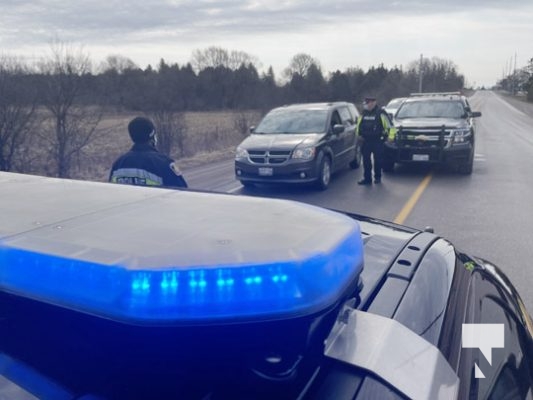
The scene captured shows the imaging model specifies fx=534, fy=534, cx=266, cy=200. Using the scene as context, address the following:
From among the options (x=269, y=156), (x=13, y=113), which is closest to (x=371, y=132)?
(x=269, y=156)

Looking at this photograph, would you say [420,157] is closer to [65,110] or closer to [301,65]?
[65,110]

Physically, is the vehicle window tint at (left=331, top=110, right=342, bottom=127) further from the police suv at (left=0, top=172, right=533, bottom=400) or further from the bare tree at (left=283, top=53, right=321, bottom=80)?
the bare tree at (left=283, top=53, right=321, bottom=80)

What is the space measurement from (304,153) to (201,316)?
30.3ft

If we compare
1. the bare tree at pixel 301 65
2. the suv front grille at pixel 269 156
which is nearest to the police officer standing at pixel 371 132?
the suv front grille at pixel 269 156

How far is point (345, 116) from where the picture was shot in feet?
42.2

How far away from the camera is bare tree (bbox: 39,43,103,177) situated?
44.3 ft

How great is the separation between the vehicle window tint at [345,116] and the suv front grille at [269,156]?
9.12ft

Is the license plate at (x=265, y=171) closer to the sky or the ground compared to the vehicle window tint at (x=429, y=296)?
closer to the ground

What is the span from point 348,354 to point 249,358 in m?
0.24

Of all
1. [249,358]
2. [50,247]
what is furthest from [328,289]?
[50,247]

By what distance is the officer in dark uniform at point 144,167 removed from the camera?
4.25m

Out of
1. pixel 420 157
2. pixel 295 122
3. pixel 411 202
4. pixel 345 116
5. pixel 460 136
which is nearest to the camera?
pixel 411 202

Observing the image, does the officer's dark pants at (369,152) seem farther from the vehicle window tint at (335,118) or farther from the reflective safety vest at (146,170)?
the reflective safety vest at (146,170)

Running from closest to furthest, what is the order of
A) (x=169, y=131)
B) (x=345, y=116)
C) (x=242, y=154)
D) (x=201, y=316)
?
(x=201, y=316) < (x=242, y=154) < (x=345, y=116) < (x=169, y=131)
